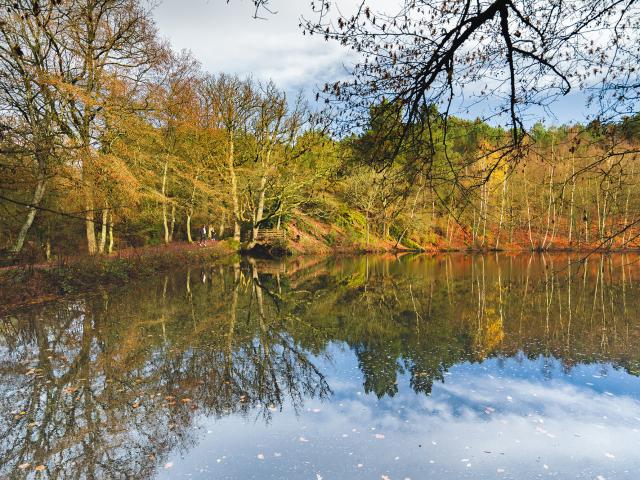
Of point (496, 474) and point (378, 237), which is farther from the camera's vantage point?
point (378, 237)

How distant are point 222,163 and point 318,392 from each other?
25.2 metres

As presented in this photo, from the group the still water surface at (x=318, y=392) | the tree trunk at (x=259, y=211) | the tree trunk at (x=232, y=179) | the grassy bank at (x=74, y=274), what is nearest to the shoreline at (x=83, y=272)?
the grassy bank at (x=74, y=274)

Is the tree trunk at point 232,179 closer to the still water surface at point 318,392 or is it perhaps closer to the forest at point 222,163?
the forest at point 222,163

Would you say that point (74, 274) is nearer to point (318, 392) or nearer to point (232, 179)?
point (318, 392)

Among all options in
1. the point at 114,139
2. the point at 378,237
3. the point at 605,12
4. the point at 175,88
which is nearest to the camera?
the point at 605,12

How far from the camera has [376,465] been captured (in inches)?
177

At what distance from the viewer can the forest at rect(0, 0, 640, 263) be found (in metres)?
4.38

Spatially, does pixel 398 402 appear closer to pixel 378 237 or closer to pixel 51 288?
pixel 51 288

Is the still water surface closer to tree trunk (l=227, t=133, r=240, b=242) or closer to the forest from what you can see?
the forest

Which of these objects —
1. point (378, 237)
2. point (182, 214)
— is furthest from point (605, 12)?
point (378, 237)

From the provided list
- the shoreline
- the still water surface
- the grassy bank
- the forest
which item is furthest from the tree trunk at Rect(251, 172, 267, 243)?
the still water surface

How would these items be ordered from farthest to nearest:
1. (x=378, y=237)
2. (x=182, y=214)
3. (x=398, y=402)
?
(x=378, y=237) → (x=182, y=214) → (x=398, y=402)

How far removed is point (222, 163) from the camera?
97.2 ft

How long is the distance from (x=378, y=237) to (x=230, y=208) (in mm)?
15722
